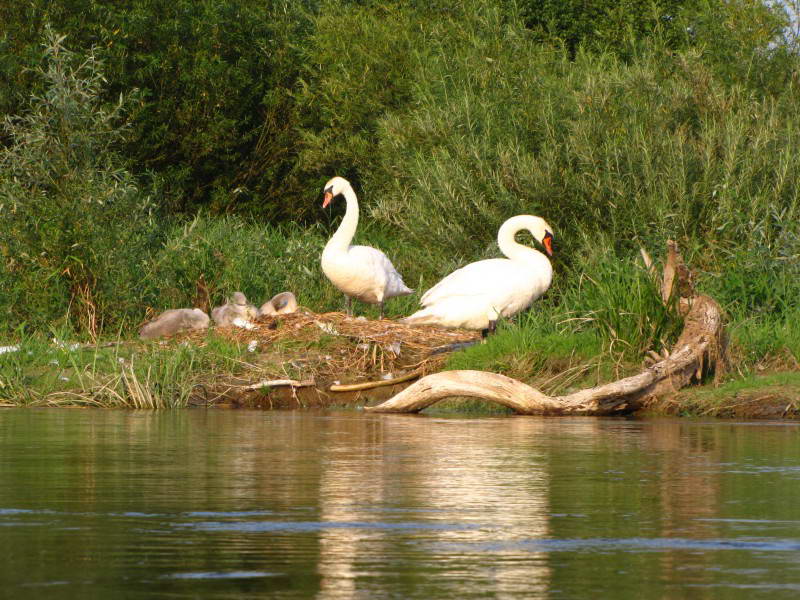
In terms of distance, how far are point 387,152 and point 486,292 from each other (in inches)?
332

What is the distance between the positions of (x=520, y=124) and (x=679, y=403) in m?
8.49

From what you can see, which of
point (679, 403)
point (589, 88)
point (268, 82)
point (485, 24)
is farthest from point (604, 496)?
point (268, 82)

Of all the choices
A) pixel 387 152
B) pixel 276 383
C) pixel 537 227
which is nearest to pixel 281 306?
pixel 276 383

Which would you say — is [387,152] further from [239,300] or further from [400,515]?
[400,515]

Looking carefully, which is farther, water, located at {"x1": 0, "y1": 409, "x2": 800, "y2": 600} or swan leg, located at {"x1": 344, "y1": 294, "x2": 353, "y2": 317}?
swan leg, located at {"x1": 344, "y1": 294, "x2": 353, "y2": 317}

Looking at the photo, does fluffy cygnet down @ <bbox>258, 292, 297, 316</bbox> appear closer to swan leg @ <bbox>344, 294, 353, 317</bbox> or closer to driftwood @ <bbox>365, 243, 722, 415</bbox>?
swan leg @ <bbox>344, 294, 353, 317</bbox>

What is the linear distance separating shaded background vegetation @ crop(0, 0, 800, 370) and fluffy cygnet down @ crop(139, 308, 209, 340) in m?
1.48

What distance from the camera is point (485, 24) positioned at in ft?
88.3

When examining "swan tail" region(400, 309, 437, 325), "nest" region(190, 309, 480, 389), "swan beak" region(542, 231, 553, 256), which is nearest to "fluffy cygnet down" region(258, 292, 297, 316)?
"nest" region(190, 309, 480, 389)

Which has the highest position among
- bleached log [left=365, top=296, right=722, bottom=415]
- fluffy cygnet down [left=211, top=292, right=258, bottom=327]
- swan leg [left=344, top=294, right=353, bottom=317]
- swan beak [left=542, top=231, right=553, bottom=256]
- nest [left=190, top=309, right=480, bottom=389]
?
swan beak [left=542, top=231, right=553, bottom=256]

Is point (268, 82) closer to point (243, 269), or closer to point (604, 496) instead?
point (243, 269)

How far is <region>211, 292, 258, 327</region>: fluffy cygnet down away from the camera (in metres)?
19.4

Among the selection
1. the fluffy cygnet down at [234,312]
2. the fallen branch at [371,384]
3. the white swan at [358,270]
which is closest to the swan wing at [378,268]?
the white swan at [358,270]

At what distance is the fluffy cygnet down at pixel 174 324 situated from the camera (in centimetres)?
1912
